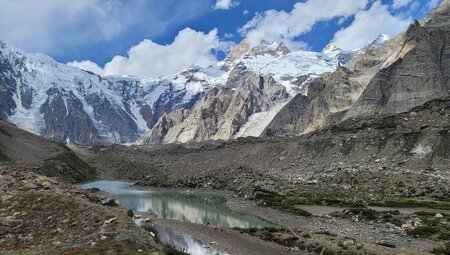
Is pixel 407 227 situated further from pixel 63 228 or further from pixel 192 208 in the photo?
pixel 192 208

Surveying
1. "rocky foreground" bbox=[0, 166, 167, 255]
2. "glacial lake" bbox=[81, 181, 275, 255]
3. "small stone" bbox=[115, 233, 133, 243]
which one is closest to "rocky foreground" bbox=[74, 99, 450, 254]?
"glacial lake" bbox=[81, 181, 275, 255]

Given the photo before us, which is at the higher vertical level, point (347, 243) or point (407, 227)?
point (407, 227)

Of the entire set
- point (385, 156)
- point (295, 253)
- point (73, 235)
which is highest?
point (385, 156)

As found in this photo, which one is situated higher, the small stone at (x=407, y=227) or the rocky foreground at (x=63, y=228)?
the rocky foreground at (x=63, y=228)

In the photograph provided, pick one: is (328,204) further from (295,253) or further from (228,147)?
(228,147)

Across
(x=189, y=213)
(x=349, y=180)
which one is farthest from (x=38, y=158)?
(x=349, y=180)

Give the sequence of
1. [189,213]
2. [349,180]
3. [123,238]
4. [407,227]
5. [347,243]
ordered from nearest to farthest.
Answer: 1. [123,238]
2. [347,243]
3. [407,227]
4. [189,213]
5. [349,180]

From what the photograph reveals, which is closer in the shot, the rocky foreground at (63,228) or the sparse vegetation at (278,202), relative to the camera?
the rocky foreground at (63,228)

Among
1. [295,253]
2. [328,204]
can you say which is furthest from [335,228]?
[328,204]

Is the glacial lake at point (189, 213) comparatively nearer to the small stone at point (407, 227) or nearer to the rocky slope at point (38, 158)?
the small stone at point (407, 227)

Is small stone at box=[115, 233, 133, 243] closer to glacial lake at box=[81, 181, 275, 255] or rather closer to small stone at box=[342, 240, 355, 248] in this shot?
glacial lake at box=[81, 181, 275, 255]

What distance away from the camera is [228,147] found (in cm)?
14962

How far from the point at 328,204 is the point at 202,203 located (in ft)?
82.7

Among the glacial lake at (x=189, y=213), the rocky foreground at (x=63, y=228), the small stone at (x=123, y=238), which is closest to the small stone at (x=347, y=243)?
the glacial lake at (x=189, y=213)
